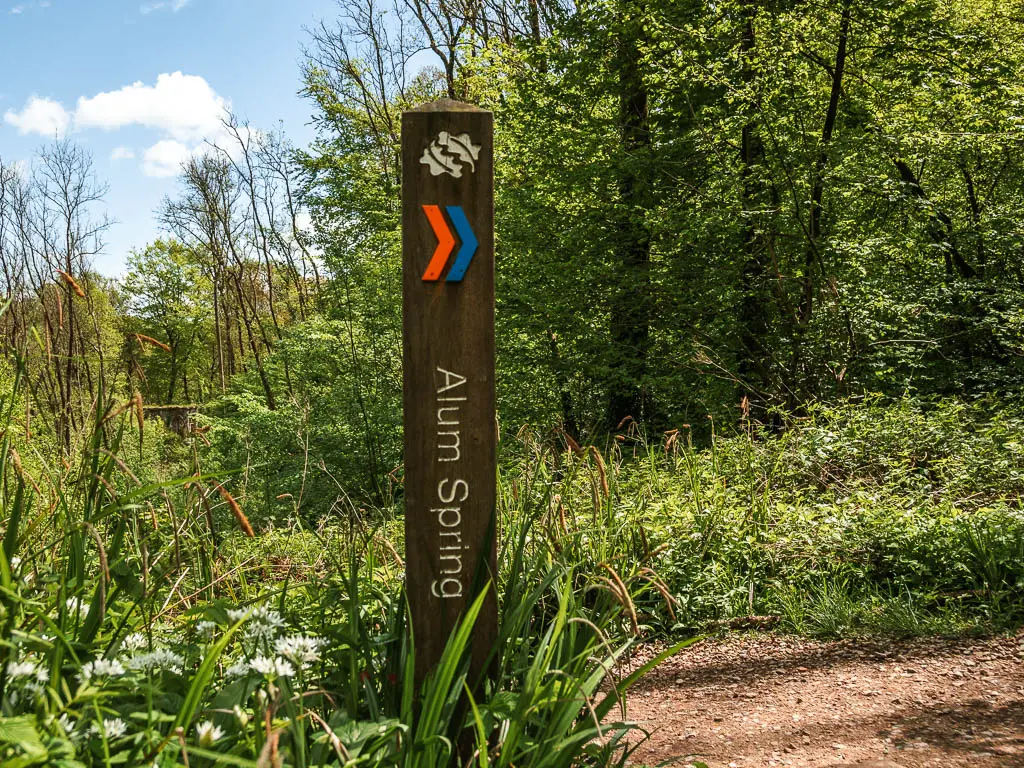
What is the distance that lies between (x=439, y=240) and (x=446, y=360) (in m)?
0.35

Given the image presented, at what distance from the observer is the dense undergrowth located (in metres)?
1.63

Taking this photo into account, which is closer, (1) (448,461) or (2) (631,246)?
(1) (448,461)

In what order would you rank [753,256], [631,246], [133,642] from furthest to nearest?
1. [631,246]
2. [753,256]
3. [133,642]

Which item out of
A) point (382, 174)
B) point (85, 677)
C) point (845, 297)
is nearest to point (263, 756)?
point (85, 677)

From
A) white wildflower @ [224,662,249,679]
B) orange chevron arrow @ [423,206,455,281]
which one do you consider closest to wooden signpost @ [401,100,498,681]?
orange chevron arrow @ [423,206,455,281]

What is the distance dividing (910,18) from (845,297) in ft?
10.6

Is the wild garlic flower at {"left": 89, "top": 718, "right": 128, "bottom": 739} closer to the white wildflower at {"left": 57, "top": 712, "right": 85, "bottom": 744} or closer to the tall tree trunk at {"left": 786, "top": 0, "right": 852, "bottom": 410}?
the white wildflower at {"left": 57, "top": 712, "right": 85, "bottom": 744}

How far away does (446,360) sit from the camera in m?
2.32

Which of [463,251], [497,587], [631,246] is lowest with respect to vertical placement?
[497,587]

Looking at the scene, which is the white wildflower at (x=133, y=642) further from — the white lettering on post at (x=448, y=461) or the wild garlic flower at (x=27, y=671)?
the white lettering on post at (x=448, y=461)

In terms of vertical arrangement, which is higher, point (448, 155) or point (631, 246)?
point (631, 246)

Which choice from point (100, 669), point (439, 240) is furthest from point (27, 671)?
point (439, 240)

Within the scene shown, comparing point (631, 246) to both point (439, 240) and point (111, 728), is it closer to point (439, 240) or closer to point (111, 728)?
point (439, 240)

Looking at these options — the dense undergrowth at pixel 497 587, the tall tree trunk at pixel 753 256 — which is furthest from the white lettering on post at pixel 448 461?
the tall tree trunk at pixel 753 256
